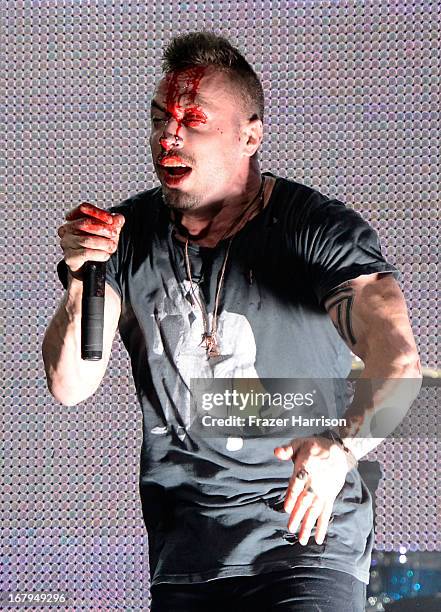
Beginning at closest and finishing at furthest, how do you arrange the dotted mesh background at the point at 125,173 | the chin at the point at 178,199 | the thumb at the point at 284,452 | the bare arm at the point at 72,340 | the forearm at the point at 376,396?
the thumb at the point at 284,452 < the forearm at the point at 376,396 < the bare arm at the point at 72,340 < the chin at the point at 178,199 < the dotted mesh background at the point at 125,173

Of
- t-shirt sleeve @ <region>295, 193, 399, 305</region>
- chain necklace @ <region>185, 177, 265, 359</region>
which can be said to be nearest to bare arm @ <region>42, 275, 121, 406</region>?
chain necklace @ <region>185, 177, 265, 359</region>

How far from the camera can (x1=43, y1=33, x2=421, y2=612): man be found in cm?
115

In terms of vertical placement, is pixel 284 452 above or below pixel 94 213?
below

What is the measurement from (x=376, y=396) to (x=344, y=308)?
14 cm

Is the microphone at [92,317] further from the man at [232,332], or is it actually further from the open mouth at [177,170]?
the open mouth at [177,170]

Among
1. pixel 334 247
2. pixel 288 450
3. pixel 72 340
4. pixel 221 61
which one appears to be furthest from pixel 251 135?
pixel 288 450

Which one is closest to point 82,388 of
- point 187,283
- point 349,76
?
point 187,283

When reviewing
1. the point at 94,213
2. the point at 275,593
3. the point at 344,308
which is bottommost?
the point at 275,593

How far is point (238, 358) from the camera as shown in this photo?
4.18 ft

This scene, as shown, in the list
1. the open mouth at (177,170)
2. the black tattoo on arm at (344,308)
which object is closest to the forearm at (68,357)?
the open mouth at (177,170)

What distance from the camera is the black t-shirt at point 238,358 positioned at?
1.19 metres

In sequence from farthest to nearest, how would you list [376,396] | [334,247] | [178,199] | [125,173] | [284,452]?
[125,173] → [178,199] → [334,247] → [376,396] → [284,452]

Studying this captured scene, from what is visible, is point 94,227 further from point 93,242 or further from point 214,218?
point 214,218

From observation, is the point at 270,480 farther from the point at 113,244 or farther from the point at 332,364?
the point at 113,244
